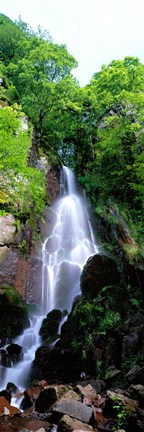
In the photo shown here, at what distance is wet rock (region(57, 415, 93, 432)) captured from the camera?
22.7 feet

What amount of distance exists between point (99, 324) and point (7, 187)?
6741 millimetres

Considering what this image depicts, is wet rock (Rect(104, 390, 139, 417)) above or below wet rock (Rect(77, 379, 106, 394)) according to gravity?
below

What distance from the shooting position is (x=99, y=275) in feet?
50.6

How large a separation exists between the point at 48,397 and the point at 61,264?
11.2 metres

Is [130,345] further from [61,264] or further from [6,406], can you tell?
[61,264]

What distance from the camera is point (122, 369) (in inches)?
426

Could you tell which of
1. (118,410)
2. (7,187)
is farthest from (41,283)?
(118,410)

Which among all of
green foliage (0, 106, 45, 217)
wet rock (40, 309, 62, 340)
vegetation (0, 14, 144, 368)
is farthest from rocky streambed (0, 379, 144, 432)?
green foliage (0, 106, 45, 217)

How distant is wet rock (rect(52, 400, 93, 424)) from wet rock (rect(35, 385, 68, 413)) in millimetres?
1020

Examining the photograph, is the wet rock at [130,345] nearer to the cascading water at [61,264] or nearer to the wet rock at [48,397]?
the wet rock at [48,397]

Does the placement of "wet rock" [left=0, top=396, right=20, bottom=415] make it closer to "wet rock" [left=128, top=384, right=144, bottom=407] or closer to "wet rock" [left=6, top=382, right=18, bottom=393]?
"wet rock" [left=6, top=382, right=18, bottom=393]

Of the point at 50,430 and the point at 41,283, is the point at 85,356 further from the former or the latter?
the point at 41,283


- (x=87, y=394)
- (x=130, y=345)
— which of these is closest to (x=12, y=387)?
(x=87, y=394)

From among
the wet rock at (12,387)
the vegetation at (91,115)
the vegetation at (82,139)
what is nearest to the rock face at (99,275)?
the vegetation at (82,139)
